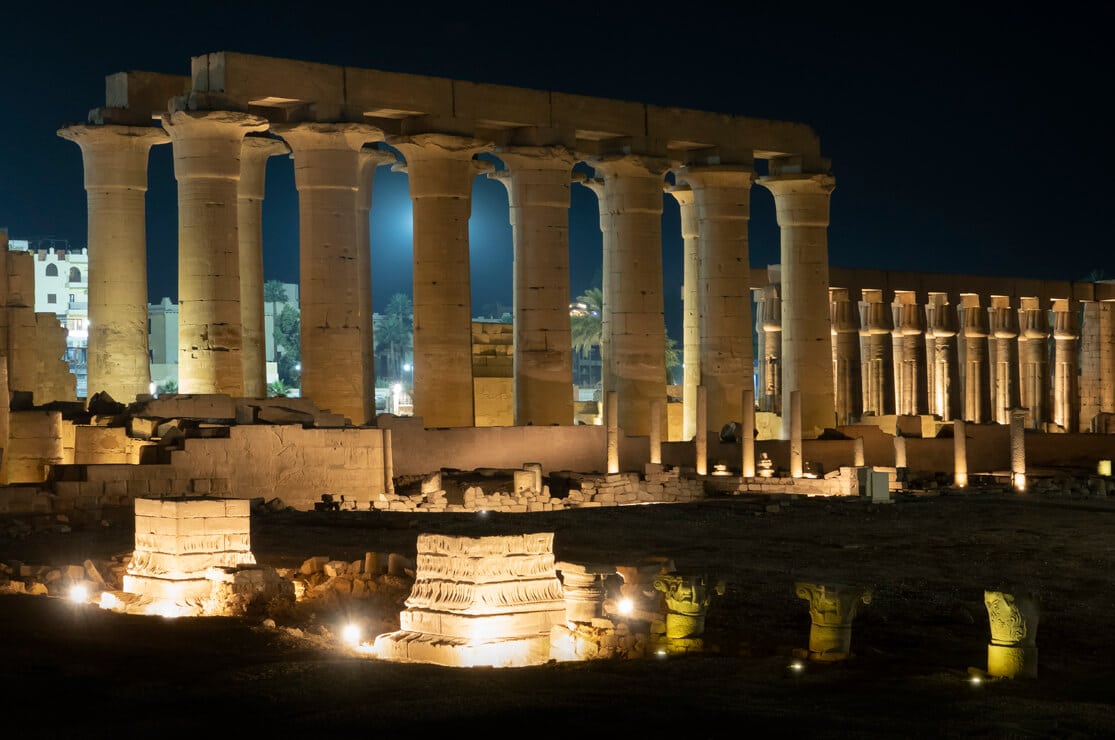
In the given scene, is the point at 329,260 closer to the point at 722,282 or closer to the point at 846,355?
the point at 722,282

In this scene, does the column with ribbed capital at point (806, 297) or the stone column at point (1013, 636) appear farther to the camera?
the column with ribbed capital at point (806, 297)

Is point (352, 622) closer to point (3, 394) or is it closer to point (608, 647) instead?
point (608, 647)

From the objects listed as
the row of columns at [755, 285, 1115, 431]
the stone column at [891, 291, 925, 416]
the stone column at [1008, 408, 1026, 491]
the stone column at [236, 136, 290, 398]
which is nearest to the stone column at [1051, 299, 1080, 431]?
the row of columns at [755, 285, 1115, 431]

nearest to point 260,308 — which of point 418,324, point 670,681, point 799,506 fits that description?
point 418,324

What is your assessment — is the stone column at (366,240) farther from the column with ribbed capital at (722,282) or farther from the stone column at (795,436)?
the stone column at (795,436)

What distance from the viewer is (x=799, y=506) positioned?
2950 cm

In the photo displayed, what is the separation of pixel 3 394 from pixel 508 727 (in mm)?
17469

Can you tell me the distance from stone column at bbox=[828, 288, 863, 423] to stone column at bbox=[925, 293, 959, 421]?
4.42m

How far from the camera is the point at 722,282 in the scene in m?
40.7

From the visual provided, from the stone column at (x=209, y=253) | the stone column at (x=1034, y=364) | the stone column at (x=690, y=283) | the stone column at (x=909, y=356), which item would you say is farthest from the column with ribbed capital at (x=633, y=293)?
the stone column at (x=1034, y=364)

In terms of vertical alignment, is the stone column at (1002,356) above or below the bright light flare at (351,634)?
above

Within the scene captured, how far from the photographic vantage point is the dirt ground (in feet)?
37.1

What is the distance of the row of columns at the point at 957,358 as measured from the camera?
50.8 metres

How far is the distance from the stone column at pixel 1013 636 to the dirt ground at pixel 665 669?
0.25 metres
